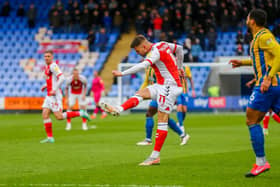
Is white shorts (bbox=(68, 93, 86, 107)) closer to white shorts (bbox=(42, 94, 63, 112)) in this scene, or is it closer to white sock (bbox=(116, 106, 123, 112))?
white shorts (bbox=(42, 94, 63, 112))

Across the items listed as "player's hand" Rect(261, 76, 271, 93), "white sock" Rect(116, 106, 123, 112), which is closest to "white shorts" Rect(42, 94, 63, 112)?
"white sock" Rect(116, 106, 123, 112)

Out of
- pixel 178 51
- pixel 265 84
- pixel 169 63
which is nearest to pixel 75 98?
pixel 178 51

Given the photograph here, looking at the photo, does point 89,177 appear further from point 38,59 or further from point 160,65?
point 38,59

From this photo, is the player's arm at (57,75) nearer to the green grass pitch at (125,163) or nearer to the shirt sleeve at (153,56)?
the green grass pitch at (125,163)

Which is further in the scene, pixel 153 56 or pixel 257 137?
pixel 153 56

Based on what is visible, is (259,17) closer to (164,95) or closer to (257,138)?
(257,138)

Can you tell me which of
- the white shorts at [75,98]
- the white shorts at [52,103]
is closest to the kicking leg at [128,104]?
the white shorts at [52,103]

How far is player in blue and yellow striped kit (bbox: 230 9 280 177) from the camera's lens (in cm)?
805

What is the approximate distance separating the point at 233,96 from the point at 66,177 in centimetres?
2568

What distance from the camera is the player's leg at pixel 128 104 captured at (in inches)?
368

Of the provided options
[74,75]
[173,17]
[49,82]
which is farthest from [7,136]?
[173,17]

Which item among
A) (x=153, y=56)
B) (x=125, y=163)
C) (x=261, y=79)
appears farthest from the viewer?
(x=125, y=163)

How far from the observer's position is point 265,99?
8.07 m

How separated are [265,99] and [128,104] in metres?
2.43
